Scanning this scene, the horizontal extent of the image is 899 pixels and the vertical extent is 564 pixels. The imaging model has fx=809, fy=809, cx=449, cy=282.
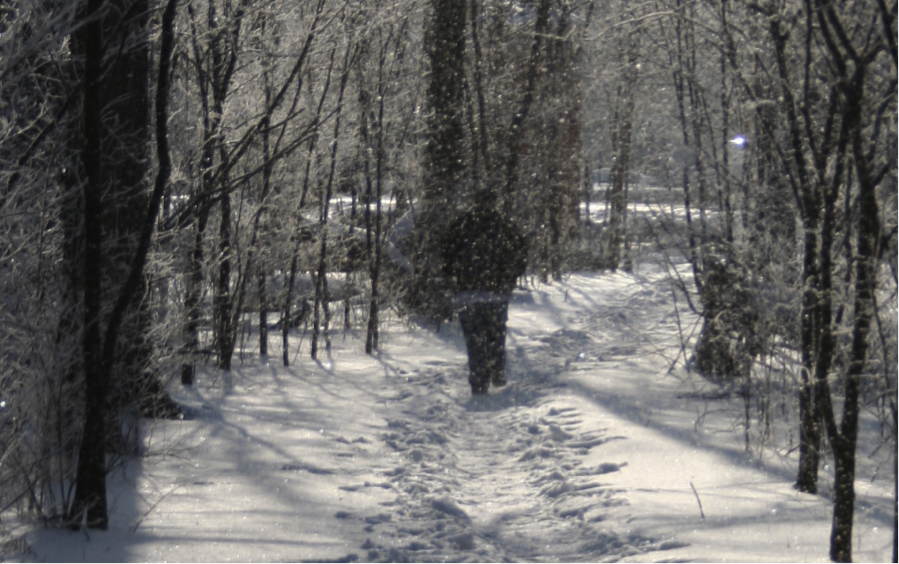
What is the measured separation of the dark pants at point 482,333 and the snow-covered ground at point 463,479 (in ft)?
0.71

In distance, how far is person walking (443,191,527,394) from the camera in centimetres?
734

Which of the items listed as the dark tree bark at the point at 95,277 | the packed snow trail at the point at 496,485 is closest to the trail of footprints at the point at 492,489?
the packed snow trail at the point at 496,485

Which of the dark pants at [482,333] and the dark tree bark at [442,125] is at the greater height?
the dark tree bark at [442,125]

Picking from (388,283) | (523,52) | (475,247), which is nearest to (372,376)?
(475,247)

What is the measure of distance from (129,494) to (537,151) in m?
13.3

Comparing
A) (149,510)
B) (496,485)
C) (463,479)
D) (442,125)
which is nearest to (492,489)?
(496,485)

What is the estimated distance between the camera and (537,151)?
53.9 ft

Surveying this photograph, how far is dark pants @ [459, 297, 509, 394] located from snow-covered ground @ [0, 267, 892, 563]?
0.71 ft

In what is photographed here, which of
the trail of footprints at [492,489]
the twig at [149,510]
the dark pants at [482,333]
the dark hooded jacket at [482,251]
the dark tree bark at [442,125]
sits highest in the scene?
the dark tree bark at [442,125]

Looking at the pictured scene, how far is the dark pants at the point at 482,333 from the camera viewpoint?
7.61 meters

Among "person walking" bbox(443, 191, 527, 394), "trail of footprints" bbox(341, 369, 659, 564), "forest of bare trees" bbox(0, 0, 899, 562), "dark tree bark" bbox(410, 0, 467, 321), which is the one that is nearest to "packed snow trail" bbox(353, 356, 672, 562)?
"trail of footprints" bbox(341, 369, 659, 564)

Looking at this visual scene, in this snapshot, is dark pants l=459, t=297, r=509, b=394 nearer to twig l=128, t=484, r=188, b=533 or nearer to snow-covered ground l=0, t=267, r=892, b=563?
snow-covered ground l=0, t=267, r=892, b=563

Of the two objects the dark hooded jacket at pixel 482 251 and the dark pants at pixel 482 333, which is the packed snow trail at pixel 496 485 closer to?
the dark pants at pixel 482 333

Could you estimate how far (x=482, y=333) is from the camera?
25.1 feet
